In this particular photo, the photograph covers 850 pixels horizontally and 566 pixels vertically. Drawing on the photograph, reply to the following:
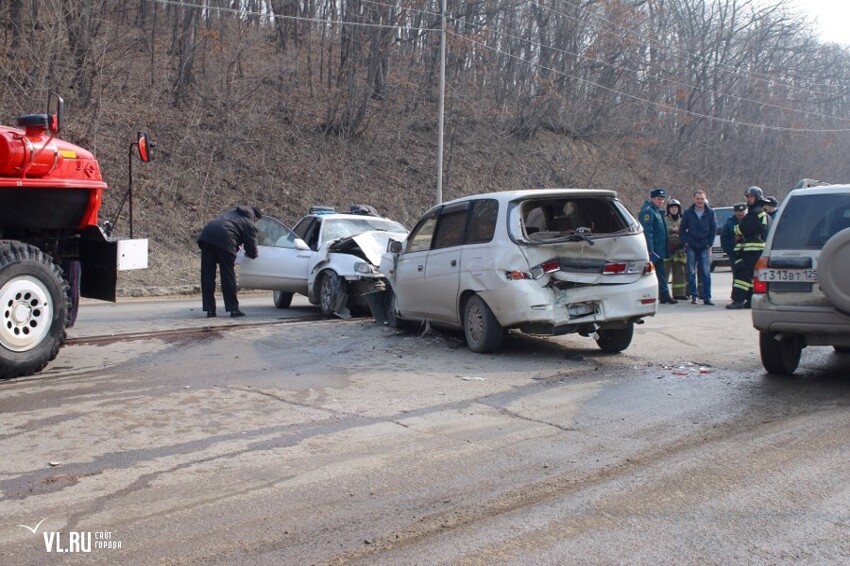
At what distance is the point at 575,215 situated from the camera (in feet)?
33.0

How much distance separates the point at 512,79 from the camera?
1442 inches

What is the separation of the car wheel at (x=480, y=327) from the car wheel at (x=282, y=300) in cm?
559

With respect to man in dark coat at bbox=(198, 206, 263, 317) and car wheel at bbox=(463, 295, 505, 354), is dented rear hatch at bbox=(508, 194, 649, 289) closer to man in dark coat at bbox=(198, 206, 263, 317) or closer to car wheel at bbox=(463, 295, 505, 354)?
car wheel at bbox=(463, 295, 505, 354)

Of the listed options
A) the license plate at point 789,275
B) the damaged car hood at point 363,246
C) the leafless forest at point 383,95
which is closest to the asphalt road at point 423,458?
the license plate at point 789,275

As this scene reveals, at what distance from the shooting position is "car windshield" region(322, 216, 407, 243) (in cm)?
1446

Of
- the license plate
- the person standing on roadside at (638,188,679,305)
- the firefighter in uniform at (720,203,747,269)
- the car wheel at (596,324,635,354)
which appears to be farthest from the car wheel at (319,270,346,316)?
the firefighter in uniform at (720,203,747,269)

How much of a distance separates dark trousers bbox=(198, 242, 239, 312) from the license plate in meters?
7.69

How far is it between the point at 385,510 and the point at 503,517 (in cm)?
63

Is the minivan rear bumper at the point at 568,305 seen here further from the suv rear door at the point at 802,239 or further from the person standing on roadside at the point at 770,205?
the person standing on roadside at the point at 770,205

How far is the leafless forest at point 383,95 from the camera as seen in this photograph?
23.8 metres

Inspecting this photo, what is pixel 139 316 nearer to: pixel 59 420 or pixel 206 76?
pixel 59 420

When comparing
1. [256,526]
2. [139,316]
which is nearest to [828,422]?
[256,526]

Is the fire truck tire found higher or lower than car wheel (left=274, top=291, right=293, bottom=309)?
higher

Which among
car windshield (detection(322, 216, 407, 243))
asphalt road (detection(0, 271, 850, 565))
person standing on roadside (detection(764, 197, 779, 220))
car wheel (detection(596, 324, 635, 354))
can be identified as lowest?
asphalt road (detection(0, 271, 850, 565))
